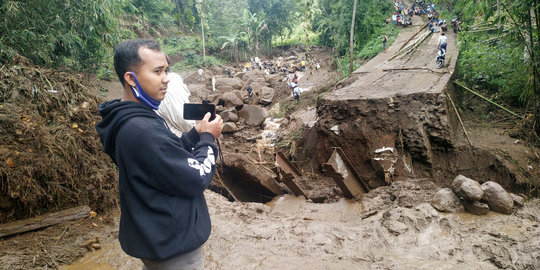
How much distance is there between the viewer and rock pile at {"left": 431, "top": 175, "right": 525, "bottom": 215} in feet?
11.0

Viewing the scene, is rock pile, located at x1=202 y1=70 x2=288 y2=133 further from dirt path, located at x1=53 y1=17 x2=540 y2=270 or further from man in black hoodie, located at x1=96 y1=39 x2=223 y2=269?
man in black hoodie, located at x1=96 y1=39 x2=223 y2=269

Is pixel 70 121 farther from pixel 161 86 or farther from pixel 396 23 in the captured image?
pixel 396 23

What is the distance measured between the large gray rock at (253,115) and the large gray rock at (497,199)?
23.0 ft

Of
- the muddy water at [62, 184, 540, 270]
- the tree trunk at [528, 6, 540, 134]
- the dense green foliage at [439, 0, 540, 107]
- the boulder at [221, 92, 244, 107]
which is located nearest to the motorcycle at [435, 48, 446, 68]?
the dense green foliage at [439, 0, 540, 107]

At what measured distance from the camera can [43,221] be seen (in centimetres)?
331

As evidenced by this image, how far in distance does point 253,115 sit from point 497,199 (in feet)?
24.2

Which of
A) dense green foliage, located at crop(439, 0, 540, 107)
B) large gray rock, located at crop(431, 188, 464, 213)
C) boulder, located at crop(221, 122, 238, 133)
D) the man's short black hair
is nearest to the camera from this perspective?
the man's short black hair

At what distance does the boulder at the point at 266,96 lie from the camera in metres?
12.9

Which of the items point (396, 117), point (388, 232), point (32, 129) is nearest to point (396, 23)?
point (396, 117)

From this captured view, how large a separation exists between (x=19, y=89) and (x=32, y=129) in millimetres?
831

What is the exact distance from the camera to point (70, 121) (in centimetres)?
420

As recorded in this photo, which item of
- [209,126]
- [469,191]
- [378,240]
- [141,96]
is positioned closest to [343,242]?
[378,240]

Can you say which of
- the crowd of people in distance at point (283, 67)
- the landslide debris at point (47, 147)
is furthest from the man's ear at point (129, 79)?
the crowd of people in distance at point (283, 67)

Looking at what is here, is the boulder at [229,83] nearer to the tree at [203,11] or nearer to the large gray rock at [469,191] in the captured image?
the tree at [203,11]
